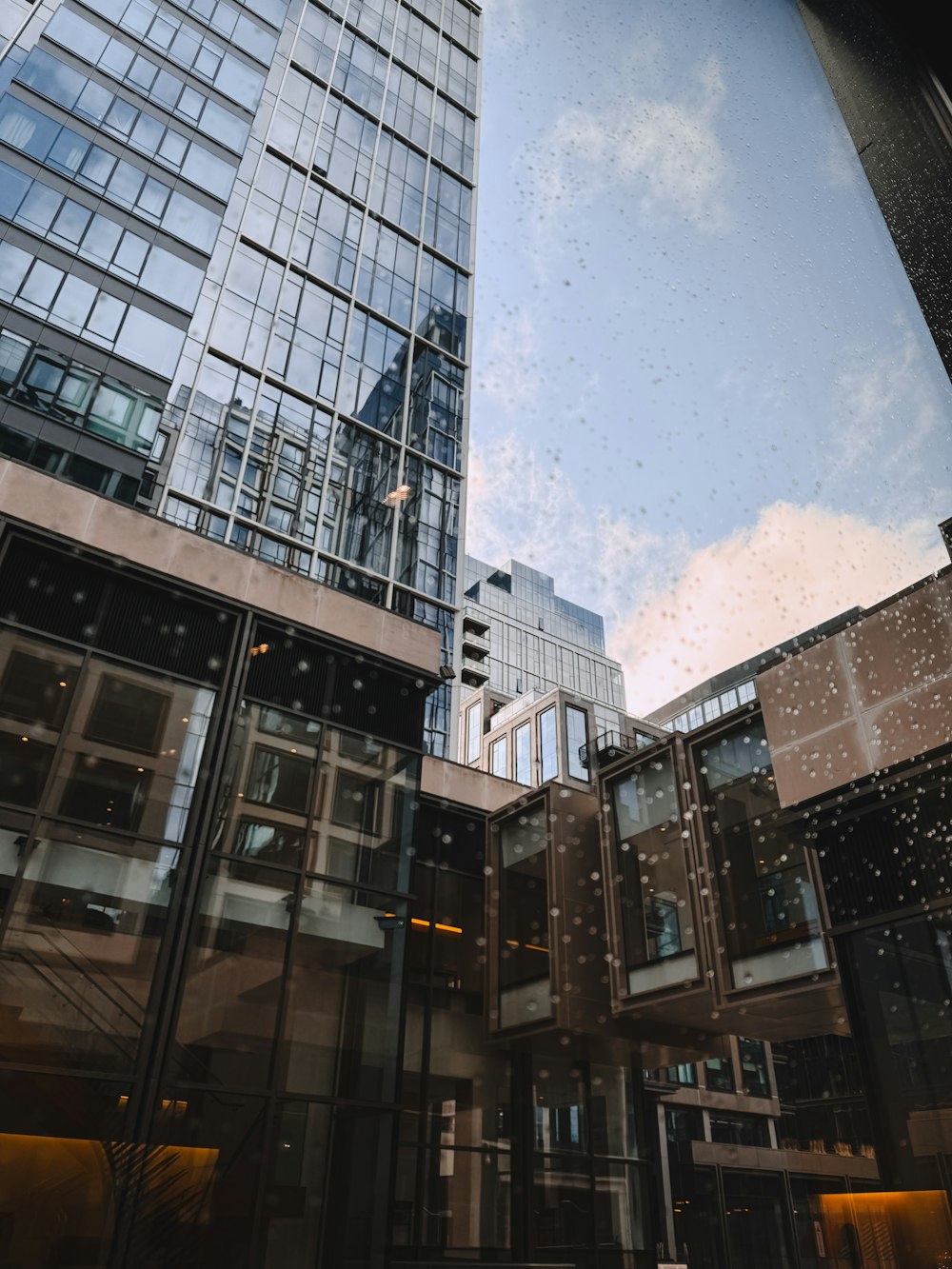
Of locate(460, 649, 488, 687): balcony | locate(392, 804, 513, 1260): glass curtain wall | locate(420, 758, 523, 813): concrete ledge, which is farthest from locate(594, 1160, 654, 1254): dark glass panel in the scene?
locate(460, 649, 488, 687): balcony

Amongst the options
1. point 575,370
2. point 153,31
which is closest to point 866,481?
point 575,370

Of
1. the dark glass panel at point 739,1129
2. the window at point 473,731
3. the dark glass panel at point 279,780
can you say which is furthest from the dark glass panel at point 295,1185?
the window at point 473,731

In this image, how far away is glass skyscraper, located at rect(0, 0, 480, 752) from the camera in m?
18.0

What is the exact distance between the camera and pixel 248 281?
23094 millimetres

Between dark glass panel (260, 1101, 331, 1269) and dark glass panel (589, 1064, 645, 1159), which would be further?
dark glass panel (589, 1064, 645, 1159)

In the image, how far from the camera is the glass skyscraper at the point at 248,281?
708 inches

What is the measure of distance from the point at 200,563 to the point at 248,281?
16.5m

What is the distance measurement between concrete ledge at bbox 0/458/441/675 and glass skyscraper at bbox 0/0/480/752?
7448 millimetres

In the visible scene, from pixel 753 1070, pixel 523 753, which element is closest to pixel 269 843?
pixel 753 1070

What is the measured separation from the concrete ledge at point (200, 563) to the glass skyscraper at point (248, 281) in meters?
7.45


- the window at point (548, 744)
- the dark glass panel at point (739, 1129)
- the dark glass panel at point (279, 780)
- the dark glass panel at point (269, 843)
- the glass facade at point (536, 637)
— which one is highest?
the glass facade at point (536, 637)

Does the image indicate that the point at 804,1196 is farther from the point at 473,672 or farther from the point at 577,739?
the point at 473,672

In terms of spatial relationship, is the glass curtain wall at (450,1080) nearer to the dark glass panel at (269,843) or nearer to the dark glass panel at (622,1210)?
the dark glass panel at (622,1210)

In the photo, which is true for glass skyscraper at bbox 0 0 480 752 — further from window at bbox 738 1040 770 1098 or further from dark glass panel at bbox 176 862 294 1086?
window at bbox 738 1040 770 1098
